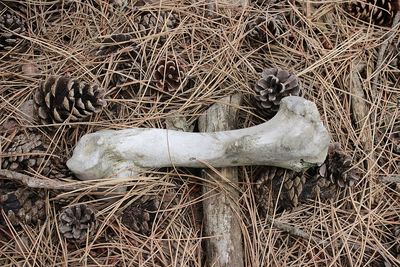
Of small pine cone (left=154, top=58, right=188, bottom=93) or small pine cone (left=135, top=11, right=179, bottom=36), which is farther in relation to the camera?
small pine cone (left=135, top=11, right=179, bottom=36)

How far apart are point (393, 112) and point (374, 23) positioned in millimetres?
451

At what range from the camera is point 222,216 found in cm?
181

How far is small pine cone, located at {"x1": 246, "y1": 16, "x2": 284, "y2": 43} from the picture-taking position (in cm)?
208

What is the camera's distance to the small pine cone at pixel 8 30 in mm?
1993

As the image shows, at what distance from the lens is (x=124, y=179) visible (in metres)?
1.79

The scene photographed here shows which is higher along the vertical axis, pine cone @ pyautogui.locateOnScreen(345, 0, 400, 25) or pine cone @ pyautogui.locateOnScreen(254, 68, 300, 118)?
pine cone @ pyautogui.locateOnScreen(345, 0, 400, 25)

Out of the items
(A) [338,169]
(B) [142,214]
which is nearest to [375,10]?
(A) [338,169]

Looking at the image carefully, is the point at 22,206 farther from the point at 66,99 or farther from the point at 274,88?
the point at 274,88

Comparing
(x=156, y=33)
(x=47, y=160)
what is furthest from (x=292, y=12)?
(x=47, y=160)

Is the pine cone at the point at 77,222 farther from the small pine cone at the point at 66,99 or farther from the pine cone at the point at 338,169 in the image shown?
the pine cone at the point at 338,169

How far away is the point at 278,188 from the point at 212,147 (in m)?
0.30

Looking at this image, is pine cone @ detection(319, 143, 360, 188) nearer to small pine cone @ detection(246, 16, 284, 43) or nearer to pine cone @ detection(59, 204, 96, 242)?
small pine cone @ detection(246, 16, 284, 43)

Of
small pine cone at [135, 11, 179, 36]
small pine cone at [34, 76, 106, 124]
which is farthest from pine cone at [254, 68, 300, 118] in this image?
small pine cone at [34, 76, 106, 124]

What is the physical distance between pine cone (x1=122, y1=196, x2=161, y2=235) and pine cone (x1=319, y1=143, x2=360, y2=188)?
659mm
